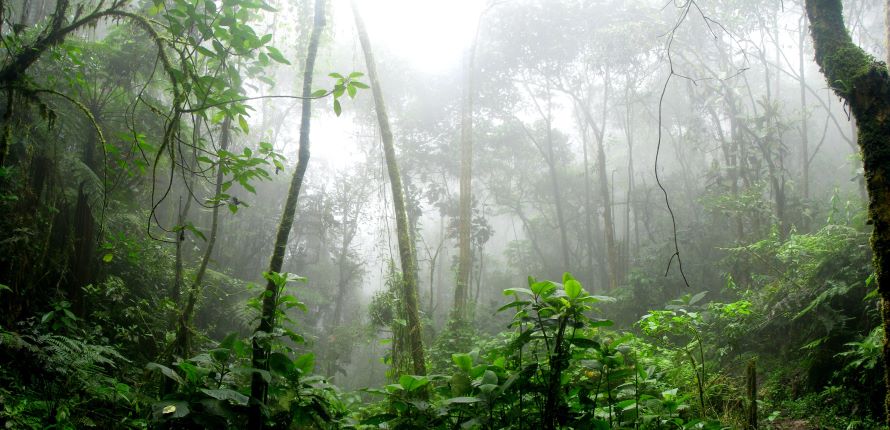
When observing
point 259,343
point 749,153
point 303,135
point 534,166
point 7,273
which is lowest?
point 259,343

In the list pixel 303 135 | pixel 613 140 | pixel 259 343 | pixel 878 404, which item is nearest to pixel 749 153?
pixel 613 140

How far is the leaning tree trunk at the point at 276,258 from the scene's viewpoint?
99.6 inches

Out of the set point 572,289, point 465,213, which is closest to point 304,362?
point 572,289

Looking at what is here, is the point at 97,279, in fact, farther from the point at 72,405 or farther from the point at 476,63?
the point at 476,63

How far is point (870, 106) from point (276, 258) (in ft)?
11.2

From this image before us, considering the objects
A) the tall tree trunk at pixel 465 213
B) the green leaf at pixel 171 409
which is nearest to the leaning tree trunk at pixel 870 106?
the green leaf at pixel 171 409

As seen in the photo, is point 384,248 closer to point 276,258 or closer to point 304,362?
→ point 276,258

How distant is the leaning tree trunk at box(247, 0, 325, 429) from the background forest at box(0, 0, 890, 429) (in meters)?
0.02

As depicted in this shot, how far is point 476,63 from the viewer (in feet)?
50.4

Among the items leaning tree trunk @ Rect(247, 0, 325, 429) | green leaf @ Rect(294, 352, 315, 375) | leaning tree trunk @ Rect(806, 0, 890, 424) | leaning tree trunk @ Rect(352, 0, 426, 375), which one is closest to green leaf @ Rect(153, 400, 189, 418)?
leaning tree trunk @ Rect(247, 0, 325, 429)

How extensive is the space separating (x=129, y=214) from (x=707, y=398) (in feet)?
24.8

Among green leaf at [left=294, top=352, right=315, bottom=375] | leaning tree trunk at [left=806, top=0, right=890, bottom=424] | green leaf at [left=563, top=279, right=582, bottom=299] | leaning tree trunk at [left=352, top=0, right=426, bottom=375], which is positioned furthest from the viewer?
leaning tree trunk at [left=352, top=0, right=426, bottom=375]

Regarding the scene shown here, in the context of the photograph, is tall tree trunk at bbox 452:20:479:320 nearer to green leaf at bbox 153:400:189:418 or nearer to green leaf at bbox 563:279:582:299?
green leaf at bbox 563:279:582:299

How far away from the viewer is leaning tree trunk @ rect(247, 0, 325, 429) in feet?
8.30
